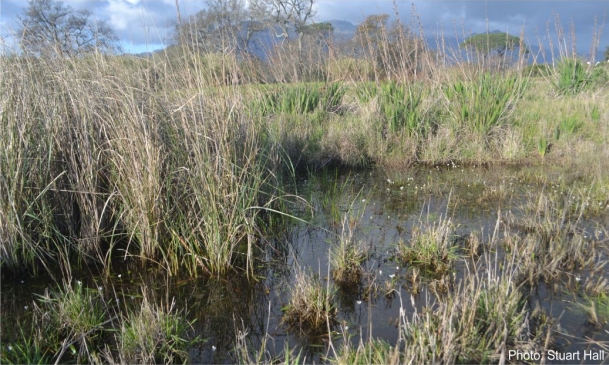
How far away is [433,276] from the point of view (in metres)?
3.96

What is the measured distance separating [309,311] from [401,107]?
5.43 m

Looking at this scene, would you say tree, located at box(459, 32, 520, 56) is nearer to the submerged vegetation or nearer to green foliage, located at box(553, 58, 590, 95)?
green foliage, located at box(553, 58, 590, 95)

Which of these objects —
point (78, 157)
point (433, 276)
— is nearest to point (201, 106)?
point (78, 157)

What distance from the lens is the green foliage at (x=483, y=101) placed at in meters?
7.90

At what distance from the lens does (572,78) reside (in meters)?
11.1

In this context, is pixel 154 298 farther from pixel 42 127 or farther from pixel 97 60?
pixel 97 60

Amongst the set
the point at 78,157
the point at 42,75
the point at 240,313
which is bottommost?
the point at 240,313

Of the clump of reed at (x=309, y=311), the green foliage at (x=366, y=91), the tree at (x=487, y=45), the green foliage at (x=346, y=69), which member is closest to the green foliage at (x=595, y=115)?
the tree at (x=487, y=45)

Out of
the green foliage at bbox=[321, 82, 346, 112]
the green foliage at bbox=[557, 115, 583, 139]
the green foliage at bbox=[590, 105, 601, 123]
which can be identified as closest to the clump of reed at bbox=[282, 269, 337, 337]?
the green foliage at bbox=[557, 115, 583, 139]

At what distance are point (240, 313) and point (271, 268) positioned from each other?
75cm

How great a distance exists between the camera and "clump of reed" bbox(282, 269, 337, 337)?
Result: 131 inches

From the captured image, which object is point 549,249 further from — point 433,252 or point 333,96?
point 333,96

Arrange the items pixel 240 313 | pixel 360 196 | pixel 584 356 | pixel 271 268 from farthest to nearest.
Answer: pixel 360 196
pixel 271 268
pixel 240 313
pixel 584 356

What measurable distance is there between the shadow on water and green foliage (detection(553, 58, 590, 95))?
6.19 m
